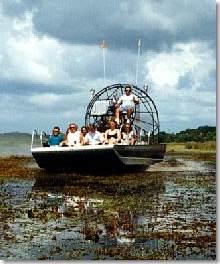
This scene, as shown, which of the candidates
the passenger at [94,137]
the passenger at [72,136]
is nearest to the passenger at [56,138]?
the passenger at [72,136]

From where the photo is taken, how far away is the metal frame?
21.6 feet

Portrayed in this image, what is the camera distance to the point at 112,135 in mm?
8727

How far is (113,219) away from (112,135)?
115 inches

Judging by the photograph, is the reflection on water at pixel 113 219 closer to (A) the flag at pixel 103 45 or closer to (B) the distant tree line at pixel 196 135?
(B) the distant tree line at pixel 196 135

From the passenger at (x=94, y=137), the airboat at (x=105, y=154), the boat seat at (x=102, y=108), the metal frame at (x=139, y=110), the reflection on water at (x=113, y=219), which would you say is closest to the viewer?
the reflection on water at (x=113, y=219)

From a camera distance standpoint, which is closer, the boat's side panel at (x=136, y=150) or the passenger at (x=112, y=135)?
the boat's side panel at (x=136, y=150)

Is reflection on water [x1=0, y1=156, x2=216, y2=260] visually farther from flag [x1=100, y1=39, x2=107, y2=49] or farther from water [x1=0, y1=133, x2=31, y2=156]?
flag [x1=100, y1=39, x2=107, y2=49]

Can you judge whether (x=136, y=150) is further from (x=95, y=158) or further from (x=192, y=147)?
(x=192, y=147)

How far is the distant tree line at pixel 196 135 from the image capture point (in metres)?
5.77

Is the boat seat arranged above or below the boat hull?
above

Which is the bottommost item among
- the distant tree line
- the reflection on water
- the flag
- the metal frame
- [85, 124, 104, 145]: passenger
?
the reflection on water

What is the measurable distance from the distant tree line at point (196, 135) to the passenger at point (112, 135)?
2001mm

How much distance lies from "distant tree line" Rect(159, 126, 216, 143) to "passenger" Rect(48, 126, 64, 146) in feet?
3.57

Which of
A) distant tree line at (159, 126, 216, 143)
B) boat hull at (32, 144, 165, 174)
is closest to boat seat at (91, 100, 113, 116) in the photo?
boat hull at (32, 144, 165, 174)
